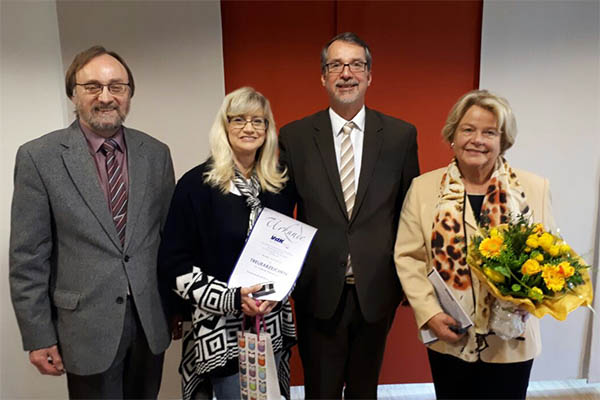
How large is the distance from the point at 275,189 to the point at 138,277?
2.34ft

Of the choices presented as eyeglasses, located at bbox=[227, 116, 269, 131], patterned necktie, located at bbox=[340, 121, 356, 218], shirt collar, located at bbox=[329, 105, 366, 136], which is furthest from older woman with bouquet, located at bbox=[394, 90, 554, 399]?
eyeglasses, located at bbox=[227, 116, 269, 131]

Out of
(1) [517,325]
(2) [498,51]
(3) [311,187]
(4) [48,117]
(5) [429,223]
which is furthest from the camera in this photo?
(2) [498,51]

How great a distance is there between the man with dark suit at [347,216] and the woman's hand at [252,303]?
0.35 m

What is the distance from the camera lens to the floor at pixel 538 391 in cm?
335

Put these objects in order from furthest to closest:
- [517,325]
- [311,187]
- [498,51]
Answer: [498,51], [311,187], [517,325]

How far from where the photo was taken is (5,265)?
2.72 m

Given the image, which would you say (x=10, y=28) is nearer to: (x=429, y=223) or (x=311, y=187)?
(x=311, y=187)

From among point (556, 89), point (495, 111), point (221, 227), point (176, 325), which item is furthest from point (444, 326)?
point (556, 89)

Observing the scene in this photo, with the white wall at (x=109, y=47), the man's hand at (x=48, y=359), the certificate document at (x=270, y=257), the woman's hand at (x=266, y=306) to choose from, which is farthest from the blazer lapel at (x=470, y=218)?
the man's hand at (x=48, y=359)

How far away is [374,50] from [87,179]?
2028 mm

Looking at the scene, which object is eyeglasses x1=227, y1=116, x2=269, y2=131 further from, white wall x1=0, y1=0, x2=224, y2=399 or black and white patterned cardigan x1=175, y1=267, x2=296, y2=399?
white wall x1=0, y1=0, x2=224, y2=399

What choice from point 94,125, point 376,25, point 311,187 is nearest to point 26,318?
point 94,125

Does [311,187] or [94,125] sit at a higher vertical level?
[94,125]

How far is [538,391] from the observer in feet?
11.2
